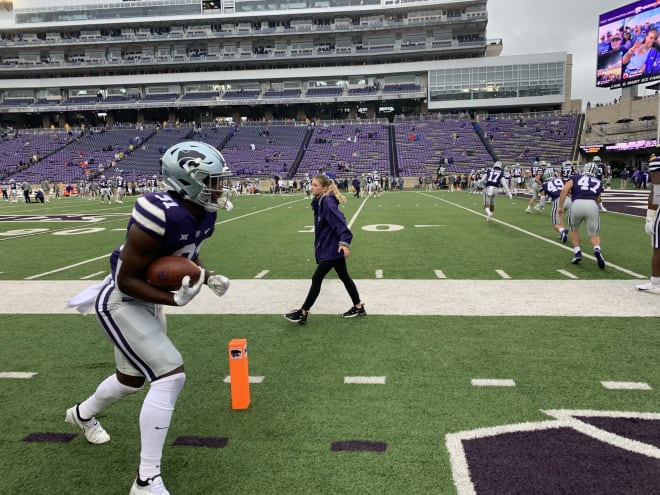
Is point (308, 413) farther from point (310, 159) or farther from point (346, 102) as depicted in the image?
point (346, 102)

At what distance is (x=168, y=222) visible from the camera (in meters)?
2.55

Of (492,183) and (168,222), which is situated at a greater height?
(168,222)

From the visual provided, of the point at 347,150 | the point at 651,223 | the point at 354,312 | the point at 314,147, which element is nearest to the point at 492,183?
the point at 651,223

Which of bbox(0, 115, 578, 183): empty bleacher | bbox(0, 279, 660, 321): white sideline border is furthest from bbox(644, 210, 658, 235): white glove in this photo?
bbox(0, 115, 578, 183): empty bleacher

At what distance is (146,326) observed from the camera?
2.72 metres

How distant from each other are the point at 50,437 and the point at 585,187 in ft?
27.3

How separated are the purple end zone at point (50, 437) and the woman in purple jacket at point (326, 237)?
8.87ft

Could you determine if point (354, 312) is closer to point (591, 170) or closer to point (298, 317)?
point (298, 317)

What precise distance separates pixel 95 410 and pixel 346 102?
6404cm

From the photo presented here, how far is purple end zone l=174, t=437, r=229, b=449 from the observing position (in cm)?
303

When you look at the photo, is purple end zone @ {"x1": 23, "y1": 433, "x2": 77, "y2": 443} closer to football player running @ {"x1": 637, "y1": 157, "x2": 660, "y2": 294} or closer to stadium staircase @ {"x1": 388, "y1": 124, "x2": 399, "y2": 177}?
football player running @ {"x1": 637, "y1": 157, "x2": 660, "y2": 294}

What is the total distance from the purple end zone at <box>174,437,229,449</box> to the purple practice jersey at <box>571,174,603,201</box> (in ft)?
24.6

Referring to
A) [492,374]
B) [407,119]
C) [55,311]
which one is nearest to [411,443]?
[492,374]

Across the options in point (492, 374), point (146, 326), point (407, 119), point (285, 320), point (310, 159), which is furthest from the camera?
point (407, 119)
